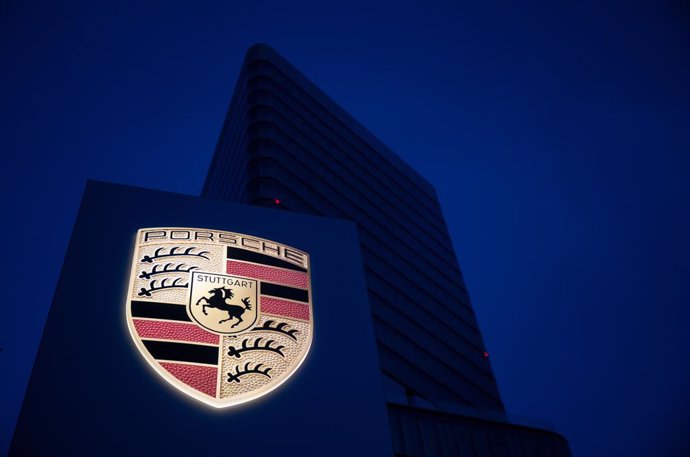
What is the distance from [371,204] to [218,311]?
1251 inches

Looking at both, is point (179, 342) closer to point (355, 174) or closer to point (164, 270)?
point (164, 270)

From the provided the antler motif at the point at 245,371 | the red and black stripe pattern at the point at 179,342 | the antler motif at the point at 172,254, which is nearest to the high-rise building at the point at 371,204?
the antler motif at the point at 172,254

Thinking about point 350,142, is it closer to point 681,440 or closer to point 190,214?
point 190,214

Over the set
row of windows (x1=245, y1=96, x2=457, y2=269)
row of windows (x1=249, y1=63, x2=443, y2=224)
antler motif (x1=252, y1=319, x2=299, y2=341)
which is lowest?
antler motif (x1=252, y1=319, x2=299, y2=341)

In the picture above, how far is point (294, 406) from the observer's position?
7754 millimetres

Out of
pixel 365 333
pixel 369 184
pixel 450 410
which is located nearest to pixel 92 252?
pixel 365 333

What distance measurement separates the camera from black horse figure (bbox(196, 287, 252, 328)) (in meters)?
8.30

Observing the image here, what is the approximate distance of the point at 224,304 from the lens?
843 cm

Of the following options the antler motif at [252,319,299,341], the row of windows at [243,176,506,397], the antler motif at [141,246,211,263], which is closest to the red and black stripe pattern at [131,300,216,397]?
the antler motif at [252,319,299,341]

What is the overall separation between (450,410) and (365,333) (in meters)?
6.53

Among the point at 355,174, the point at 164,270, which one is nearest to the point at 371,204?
the point at 355,174

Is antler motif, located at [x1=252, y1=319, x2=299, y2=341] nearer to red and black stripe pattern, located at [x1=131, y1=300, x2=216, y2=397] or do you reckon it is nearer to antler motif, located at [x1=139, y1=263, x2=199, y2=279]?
red and black stripe pattern, located at [x1=131, y1=300, x2=216, y2=397]

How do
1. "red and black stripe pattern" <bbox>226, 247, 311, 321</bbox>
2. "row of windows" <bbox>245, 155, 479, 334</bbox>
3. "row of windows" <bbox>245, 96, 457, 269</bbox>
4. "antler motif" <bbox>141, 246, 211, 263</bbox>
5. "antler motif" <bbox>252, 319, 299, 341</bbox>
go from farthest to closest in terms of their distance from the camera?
"row of windows" <bbox>245, 96, 457, 269</bbox>
"row of windows" <bbox>245, 155, 479, 334</bbox>
"red and black stripe pattern" <bbox>226, 247, 311, 321</bbox>
"antler motif" <bbox>141, 246, 211, 263</bbox>
"antler motif" <bbox>252, 319, 299, 341</bbox>

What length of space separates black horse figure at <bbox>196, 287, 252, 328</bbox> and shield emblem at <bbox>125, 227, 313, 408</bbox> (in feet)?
0.05
